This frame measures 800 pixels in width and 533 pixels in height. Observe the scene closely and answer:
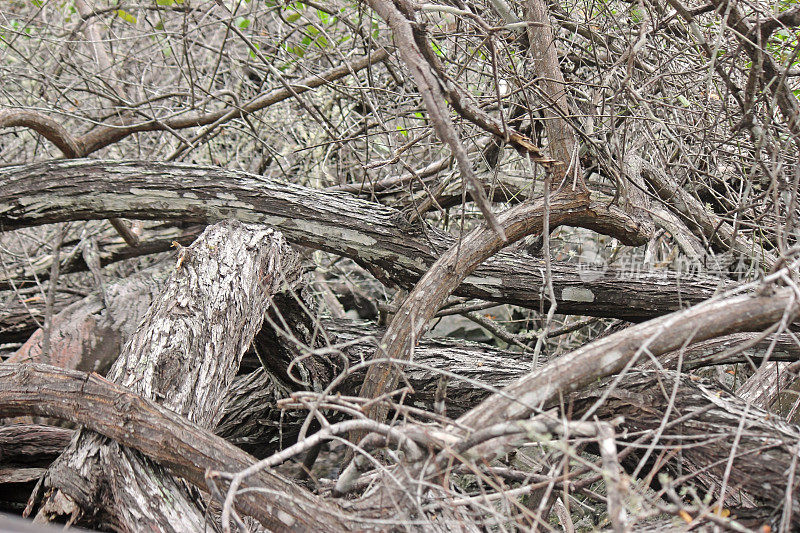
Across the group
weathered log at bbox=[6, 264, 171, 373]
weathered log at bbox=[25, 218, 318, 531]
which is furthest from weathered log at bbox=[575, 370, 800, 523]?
weathered log at bbox=[6, 264, 171, 373]

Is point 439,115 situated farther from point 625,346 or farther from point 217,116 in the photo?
point 217,116

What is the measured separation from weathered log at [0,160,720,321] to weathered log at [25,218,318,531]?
0.22m

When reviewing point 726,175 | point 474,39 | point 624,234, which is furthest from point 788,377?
point 474,39

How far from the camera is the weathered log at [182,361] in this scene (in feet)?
6.11

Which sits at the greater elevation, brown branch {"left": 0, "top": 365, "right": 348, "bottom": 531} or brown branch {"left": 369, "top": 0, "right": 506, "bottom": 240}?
brown branch {"left": 369, "top": 0, "right": 506, "bottom": 240}

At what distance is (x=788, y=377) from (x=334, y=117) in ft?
11.8

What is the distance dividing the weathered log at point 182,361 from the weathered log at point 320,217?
0.22 metres

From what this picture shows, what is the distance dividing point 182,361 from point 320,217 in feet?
3.65

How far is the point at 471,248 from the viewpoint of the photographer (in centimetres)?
272

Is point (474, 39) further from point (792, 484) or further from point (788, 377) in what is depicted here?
point (792, 484)

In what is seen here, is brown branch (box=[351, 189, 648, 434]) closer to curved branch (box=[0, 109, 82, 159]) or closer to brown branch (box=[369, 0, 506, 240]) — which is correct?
brown branch (box=[369, 0, 506, 240])

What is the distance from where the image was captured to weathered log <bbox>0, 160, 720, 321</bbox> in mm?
3188

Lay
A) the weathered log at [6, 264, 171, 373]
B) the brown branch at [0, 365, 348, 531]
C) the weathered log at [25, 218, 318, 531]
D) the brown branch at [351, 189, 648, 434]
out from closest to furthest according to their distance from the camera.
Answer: the brown branch at [0, 365, 348, 531] → the weathered log at [25, 218, 318, 531] → the brown branch at [351, 189, 648, 434] → the weathered log at [6, 264, 171, 373]

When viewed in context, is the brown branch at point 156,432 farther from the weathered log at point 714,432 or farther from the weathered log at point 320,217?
the weathered log at point 320,217
